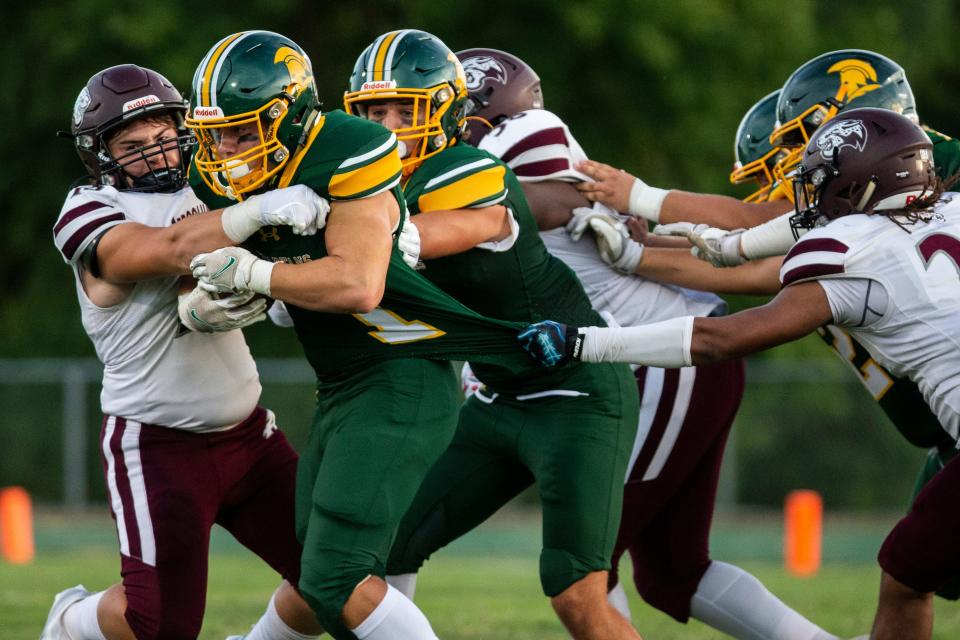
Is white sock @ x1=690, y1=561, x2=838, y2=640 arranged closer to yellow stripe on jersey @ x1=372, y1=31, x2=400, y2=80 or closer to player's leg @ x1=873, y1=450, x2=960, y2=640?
player's leg @ x1=873, y1=450, x2=960, y2=640

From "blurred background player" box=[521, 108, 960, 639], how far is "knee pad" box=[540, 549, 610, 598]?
684mm

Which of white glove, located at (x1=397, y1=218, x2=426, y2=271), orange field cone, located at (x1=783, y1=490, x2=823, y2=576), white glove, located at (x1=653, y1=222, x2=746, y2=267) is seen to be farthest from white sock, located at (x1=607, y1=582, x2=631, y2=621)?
orange field cone, located at (x1=783, y1=490, x2=823, y2=576)

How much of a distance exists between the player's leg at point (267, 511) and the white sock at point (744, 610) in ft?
4.66

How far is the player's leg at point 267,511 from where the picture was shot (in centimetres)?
472

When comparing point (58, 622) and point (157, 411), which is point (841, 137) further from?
point (58, 622)

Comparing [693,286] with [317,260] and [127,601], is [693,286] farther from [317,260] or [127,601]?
[127,601]

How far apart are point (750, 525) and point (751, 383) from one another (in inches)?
56.6

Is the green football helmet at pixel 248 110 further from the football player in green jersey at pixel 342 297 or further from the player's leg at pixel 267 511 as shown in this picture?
the player's leg at pixel 267 511

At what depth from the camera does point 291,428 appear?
14078mm

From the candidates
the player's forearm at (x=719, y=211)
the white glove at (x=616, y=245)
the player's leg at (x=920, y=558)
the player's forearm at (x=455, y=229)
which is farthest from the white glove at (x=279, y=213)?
the player's leg at (x=920, y=558)

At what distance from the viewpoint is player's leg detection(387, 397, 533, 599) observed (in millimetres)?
4949

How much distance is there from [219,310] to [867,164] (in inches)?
74.3

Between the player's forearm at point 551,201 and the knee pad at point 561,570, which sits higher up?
the player's forearm at point 551,201

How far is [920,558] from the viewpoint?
4262mm
